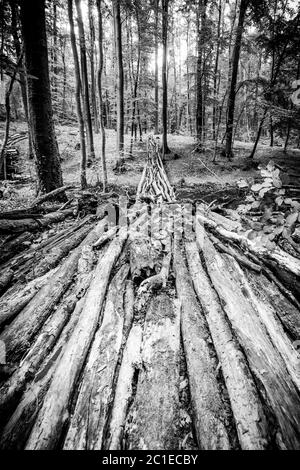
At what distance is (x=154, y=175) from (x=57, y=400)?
23.7 feet

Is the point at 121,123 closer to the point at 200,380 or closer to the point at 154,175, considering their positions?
the point at 154,175

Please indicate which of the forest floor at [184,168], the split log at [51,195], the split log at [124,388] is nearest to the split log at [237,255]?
the split log at [124,388]

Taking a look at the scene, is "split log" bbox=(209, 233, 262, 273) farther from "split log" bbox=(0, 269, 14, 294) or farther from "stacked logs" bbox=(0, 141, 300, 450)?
"split log" bbox=(0, 269, 14, 294)

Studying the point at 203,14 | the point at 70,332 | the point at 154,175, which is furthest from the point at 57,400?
the point at 203,14

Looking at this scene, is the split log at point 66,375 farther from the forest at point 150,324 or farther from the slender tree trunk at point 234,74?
the slender tree trunk at point 234,74

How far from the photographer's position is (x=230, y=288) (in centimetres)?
240

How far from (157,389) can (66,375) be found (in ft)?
2.19

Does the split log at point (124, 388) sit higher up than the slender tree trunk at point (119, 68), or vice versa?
the slender tree trunk at point (119, 68)

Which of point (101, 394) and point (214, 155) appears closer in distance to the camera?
point (101, 394)

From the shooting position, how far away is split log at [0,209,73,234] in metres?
3.57

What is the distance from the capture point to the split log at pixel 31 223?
357 centimetres

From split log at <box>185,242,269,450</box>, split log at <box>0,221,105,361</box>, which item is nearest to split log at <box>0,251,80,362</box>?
split log at <box>0,221,105,361</box>

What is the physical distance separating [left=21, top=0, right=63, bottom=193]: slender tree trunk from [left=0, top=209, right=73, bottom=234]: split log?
177 centimetres

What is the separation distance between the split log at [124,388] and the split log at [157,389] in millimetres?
40
